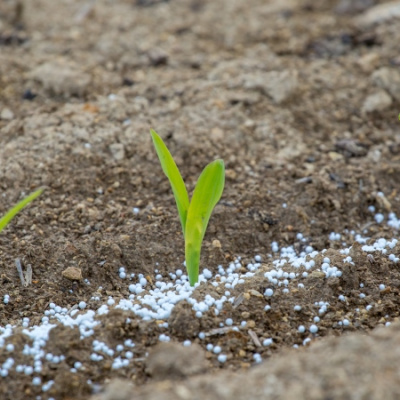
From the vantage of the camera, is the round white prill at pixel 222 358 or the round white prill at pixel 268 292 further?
the round white prill at pixel 268 292

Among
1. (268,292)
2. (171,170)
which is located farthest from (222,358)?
(171,170)

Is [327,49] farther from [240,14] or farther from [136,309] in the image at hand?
[136,309]

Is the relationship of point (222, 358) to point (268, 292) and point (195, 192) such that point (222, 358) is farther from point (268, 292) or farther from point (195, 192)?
point (195, 192)

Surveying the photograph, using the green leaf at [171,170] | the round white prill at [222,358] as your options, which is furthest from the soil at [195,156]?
the green leaf at [171,170]

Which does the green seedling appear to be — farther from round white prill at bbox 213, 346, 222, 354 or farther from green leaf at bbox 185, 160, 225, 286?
round white prill at bbox 213, 346, 222, 354

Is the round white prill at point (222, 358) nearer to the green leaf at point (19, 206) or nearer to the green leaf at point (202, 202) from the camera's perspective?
the green leaf at point (202, 202)

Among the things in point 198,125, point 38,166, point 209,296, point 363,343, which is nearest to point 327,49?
point 198,125
